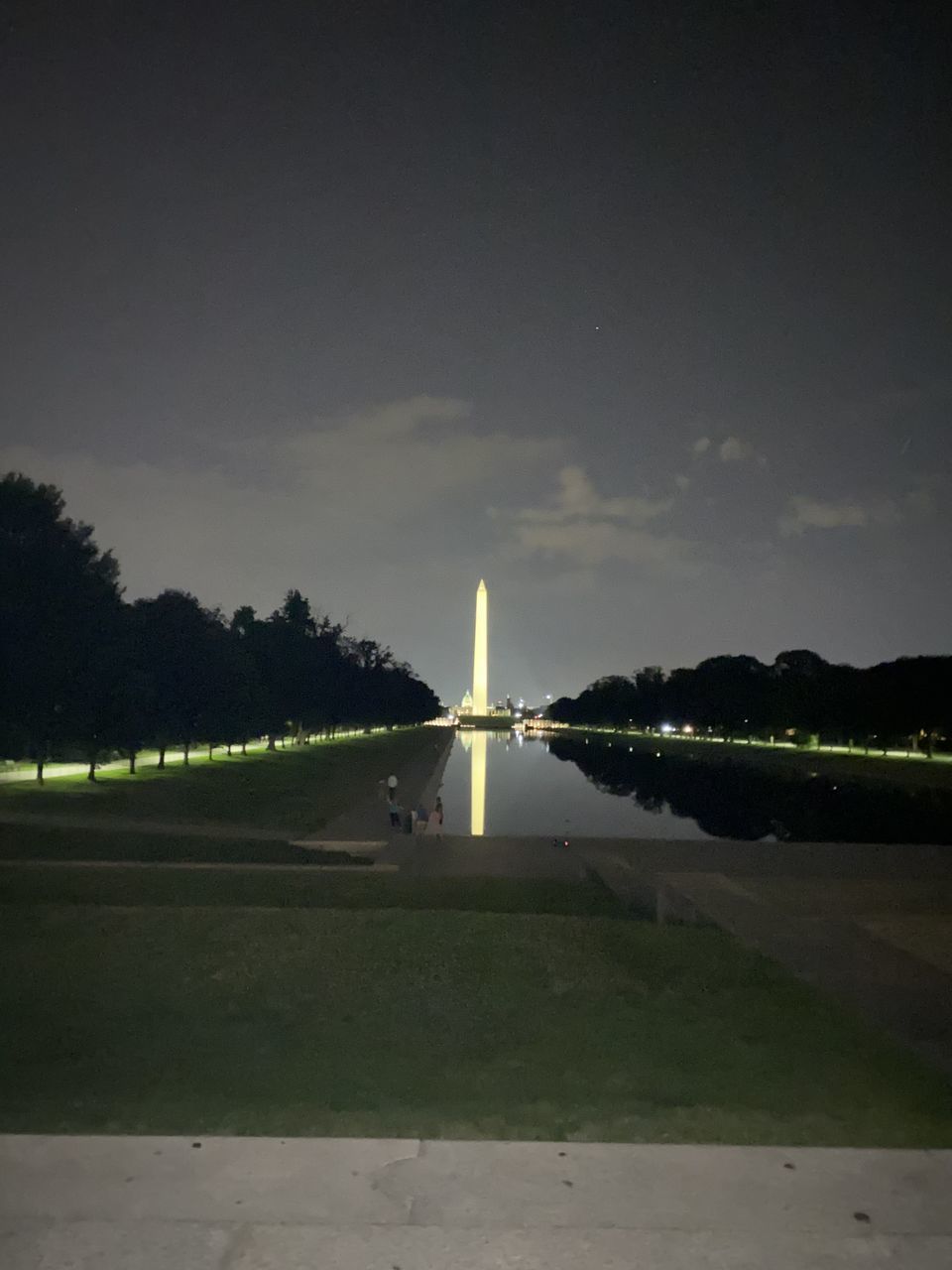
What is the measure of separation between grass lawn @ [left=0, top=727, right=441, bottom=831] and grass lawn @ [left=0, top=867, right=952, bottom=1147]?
17.3m

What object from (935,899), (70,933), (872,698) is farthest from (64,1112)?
(872,698)

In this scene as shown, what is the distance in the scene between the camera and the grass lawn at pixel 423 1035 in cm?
637

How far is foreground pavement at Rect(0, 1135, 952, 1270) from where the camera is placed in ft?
15.4

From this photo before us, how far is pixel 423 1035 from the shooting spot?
8.18 m

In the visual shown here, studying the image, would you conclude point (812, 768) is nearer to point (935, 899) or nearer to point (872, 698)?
point (872, 698)

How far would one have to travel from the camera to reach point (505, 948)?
11148mm

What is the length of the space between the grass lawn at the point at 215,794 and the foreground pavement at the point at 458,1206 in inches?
894

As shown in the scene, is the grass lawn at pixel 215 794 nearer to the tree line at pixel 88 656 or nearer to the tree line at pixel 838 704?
the tree line at pixel 88 656

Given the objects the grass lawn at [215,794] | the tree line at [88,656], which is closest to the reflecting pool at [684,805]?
the grass lawn at [215,794]

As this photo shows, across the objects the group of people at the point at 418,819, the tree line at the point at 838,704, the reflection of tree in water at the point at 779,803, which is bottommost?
the reflection of tree in water at the point at 779,803

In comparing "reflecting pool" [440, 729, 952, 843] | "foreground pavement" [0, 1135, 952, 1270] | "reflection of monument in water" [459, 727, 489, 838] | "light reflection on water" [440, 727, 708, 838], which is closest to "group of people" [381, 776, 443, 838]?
"reflection of monument in water" [459, 727, 489, 838]

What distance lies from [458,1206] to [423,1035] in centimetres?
306

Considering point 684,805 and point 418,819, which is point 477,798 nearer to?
point 684,805

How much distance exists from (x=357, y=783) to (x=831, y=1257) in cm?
4304
